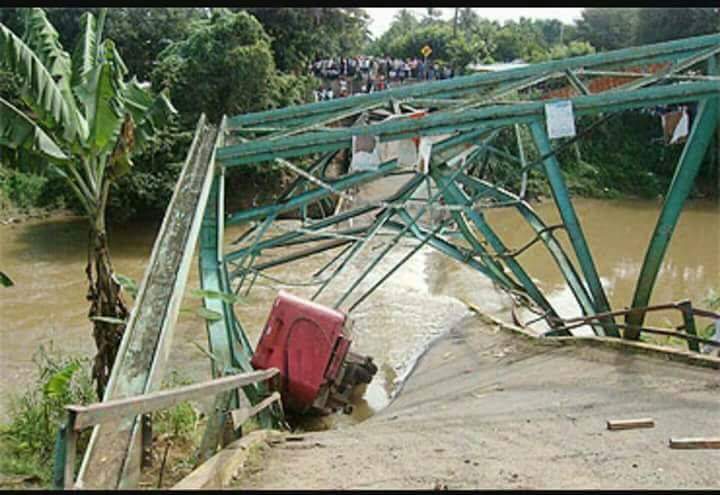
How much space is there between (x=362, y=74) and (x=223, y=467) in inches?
1113

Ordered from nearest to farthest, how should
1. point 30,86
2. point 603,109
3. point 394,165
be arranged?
1. point 30,86
2. point 603,109
3. point 394,165

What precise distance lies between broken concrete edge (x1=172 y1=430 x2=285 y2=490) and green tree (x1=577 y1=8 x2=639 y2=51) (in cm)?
3848

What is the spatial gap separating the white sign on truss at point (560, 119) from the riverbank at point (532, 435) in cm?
231

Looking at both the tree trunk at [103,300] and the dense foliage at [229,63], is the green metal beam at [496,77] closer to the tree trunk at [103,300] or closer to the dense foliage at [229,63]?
the tree trunk at [103,300]

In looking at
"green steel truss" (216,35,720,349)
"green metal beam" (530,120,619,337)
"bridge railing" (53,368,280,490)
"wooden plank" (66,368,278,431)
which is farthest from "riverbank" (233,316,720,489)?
"bridge railing" (53,368,280,490)

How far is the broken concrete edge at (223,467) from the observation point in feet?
13.2

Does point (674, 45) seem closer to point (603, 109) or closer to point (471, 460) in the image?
point (603, 109)

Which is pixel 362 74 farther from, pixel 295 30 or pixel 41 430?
pixel 41 430

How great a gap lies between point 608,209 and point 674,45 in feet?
63.9

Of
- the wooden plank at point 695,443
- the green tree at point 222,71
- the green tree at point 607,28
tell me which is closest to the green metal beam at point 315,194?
the wooden plank at point 695,443

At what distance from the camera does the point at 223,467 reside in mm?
4348

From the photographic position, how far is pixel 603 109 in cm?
681

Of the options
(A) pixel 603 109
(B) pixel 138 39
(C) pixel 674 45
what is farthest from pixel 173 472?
(B) pixel 138 39

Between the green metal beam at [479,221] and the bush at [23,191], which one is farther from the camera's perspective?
the bush at [23,191]
